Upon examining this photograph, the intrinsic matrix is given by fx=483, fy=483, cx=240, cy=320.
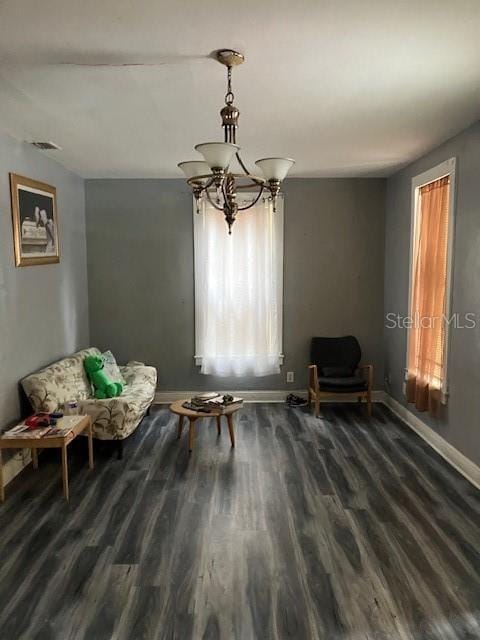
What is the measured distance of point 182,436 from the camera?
178 inches

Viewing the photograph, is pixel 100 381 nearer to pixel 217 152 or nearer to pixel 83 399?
pixel 83 399

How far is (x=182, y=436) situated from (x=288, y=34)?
3447mm

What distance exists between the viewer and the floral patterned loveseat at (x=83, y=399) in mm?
3754

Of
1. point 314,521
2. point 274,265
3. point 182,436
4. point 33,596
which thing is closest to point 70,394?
point 182,436

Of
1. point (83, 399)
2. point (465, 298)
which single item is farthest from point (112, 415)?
point (465, 298)

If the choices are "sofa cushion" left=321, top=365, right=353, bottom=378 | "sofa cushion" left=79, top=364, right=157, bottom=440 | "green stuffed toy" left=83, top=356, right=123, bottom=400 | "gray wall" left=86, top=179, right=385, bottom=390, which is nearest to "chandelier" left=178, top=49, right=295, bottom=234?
"sofa cushion" left=79, top=364, right=157, bottom=440

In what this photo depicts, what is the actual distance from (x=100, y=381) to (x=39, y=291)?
0.96 meters

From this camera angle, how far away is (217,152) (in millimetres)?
2236

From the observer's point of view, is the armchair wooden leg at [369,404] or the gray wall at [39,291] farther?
the armchair wooden leg at [369,404]

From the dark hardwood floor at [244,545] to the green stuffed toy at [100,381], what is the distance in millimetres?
491

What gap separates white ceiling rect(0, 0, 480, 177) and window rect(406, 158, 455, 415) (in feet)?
1.33

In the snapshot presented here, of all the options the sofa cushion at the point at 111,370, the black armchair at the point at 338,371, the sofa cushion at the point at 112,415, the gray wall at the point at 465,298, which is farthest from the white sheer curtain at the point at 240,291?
the gray wall at the point at 465,298

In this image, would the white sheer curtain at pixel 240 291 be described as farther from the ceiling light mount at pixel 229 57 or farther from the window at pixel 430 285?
the ceiling light mount at pixel 229 57

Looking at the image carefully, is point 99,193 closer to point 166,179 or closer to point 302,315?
point 166,179
